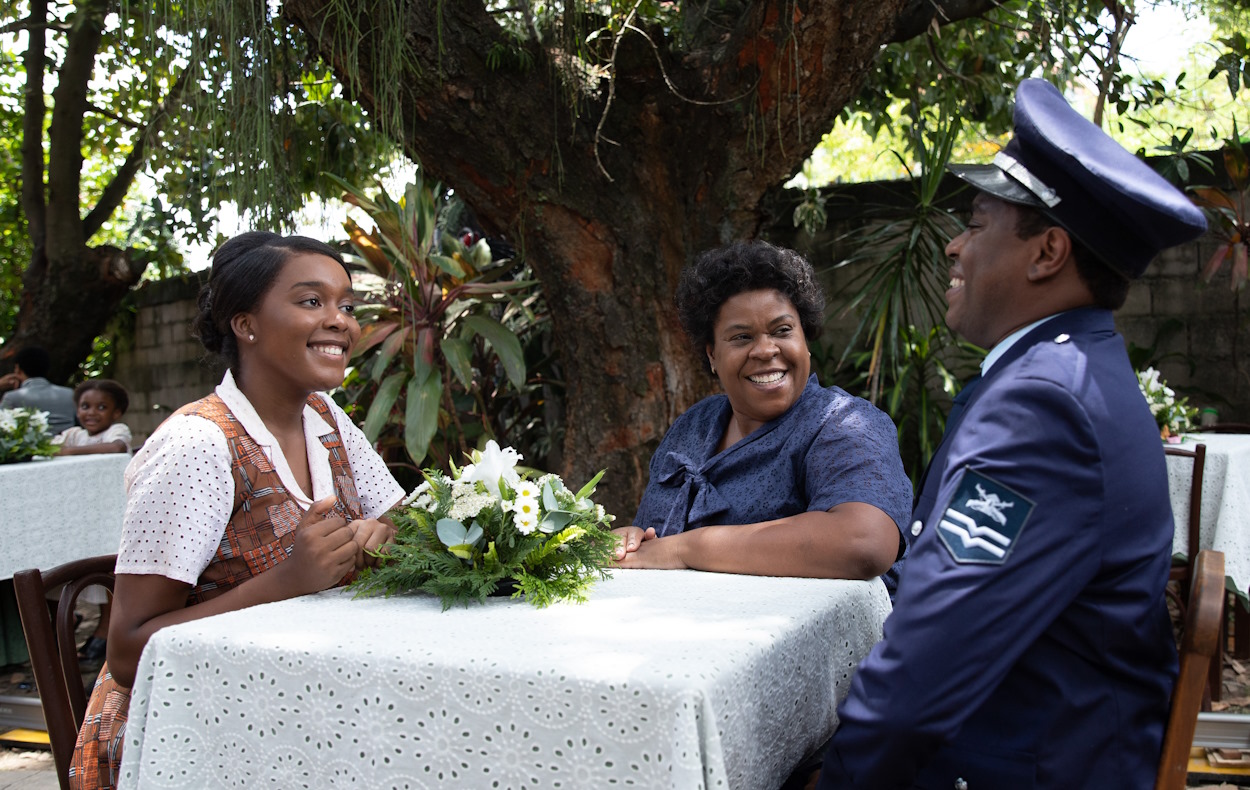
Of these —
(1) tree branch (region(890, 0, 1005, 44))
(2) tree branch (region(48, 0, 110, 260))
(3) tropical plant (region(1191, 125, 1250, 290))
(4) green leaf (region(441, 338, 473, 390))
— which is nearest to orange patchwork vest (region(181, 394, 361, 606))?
(4) green leaf (region(441, 338, 473, 390))

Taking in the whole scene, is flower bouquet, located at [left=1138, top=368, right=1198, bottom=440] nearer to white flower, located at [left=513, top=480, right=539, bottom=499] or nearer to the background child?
white flower, located at [left=513, top=480, right=539, bottom=499]

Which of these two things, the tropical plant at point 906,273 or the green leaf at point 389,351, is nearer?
the green leaf at point 389,351

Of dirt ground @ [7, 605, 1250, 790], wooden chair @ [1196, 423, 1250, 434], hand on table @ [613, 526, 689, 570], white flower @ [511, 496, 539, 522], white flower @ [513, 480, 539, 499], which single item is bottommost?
dirt ground @ [7, 605, 1250, 790]

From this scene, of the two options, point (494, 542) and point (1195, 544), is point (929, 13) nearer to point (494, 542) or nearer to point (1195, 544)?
point (1195, 544)

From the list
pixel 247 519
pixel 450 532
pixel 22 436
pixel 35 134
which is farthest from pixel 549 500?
pixel 35 134

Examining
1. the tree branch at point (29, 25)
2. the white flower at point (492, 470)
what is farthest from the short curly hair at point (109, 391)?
the white flower at point (492, 470)

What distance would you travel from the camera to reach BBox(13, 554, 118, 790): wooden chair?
209 cm

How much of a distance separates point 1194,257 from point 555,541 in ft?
17.5

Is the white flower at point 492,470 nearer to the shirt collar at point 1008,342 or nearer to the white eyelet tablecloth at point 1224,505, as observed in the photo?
the shirt collar at point 1008,342

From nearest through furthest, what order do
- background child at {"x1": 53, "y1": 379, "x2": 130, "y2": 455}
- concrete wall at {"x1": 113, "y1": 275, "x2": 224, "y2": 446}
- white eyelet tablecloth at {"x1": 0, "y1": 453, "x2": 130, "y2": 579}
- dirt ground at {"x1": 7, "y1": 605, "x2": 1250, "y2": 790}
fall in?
1. dirt ground at {"x1": 7, "y1": 605, "x2": 1250, "y2": 790}
2. white eyelet tablecloth at {"x1": 0, "y1": 453, "x2": 130, "y2": 579}
3. background child at {"x1": 53, "y1": 379, "x2": 130, "y2": 455}
4. concrete wall at {"x1": 113, "y1": 275, "x2": 224, "y2": 446}

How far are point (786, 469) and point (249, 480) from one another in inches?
45.6

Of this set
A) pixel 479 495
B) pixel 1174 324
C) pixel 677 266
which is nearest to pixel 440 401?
pixel 677 266

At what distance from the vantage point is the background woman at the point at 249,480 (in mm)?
1880

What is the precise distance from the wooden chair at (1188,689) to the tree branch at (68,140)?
8.98 meters
